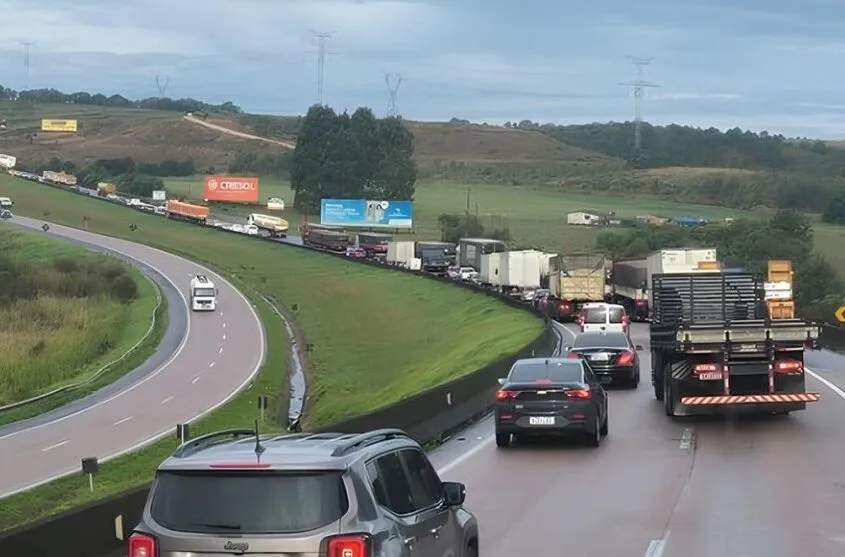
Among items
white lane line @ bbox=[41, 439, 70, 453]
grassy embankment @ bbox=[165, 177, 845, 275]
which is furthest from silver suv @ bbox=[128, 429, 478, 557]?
grassy embankment @ bbox=[165, 177, 845, 275]

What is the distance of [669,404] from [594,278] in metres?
46.7

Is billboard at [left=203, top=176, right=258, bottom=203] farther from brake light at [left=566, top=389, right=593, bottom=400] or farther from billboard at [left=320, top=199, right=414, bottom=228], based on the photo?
brake light at [left=566, top=389, right=593, bottom=400]

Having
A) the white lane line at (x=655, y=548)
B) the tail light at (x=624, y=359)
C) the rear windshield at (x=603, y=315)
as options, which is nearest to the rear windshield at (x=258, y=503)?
the white lane line at (x=655, y=548)

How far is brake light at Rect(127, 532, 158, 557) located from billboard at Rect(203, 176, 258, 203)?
489 feet

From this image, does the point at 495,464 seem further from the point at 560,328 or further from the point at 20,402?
the point at 560,328

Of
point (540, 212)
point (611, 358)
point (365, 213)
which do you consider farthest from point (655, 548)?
point (540, 212)

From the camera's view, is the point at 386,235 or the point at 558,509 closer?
the point at 558,509

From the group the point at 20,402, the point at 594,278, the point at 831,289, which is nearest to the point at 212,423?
the point at 20,402

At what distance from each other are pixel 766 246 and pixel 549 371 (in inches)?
3148

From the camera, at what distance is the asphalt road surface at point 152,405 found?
126 feet

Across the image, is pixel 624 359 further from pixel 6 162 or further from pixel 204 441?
pixel 6 162

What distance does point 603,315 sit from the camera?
4672cm

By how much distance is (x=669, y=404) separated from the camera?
1054 inches

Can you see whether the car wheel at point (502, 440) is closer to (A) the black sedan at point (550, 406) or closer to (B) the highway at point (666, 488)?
(A) the black sedan at point (550, 406)
